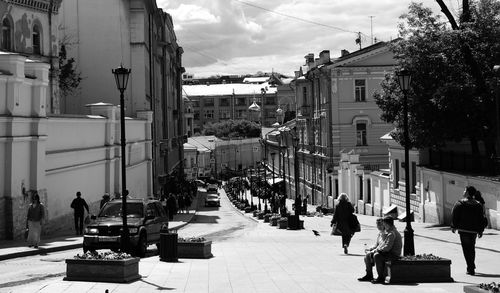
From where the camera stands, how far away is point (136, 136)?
4428 centimetres

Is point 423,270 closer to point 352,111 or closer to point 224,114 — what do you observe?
point 352,111

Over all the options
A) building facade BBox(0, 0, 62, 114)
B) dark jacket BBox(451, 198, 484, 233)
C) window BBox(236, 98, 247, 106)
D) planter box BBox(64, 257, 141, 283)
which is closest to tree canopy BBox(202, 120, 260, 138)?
window BBox(236, 98, 247, 106)

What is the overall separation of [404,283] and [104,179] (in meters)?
21.9

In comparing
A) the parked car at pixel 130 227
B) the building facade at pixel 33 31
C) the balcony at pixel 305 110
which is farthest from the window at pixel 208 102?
the parked car at pixel 130 227

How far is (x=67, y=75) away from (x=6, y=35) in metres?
12.6

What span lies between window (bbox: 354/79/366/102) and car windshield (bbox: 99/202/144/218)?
135 ft

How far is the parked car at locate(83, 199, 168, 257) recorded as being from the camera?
61.2 feet

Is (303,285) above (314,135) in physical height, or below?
below

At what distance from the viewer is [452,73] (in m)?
30.3

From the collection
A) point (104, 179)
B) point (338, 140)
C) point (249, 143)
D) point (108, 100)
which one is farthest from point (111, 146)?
point (249, 143)

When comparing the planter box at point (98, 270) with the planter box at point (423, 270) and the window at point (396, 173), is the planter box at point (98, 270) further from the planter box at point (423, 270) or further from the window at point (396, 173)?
the window at point (396, 173)

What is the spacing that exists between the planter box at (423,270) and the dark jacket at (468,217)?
1.12 m

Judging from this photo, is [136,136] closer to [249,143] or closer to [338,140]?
[338,140]

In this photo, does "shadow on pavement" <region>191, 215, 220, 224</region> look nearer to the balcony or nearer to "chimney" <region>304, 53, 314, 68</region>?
the balcony
